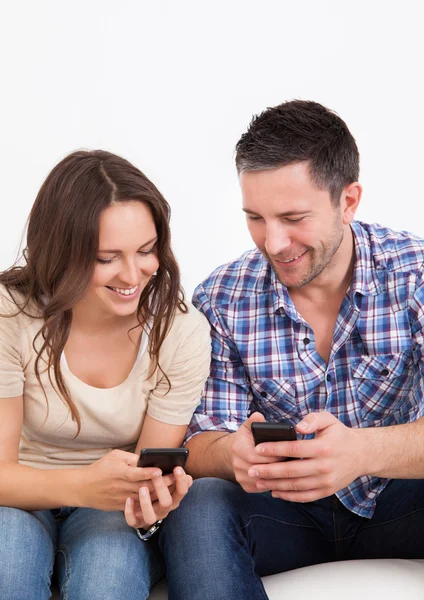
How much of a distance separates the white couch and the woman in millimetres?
184

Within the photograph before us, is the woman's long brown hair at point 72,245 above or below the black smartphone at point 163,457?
above

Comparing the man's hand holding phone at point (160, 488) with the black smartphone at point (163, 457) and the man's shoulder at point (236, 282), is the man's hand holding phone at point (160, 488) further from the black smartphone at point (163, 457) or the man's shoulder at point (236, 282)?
the man's shoulder at point (236, 282)

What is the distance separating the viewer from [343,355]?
2215 millimetres

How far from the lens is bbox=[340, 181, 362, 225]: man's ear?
2.20 meters

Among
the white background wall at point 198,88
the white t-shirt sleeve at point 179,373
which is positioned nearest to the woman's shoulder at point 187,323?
the white t-shirt sleeve at point 179,373

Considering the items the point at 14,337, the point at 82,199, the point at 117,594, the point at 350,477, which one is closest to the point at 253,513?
the point at 350,477

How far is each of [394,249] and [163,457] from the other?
864 mm

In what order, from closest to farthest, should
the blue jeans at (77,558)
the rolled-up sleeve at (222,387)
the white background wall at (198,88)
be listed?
the blue jeans at (77,558), the rolled-up sleeve at (222,387), the white background wall at (198,88)

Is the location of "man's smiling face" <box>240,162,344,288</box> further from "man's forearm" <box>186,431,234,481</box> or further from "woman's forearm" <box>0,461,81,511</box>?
"woman's forearm" <box>0,461,81,511</box>

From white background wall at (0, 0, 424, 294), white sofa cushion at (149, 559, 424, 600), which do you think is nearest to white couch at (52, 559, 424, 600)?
white sofa cushion at (149, 559, 424, 600)

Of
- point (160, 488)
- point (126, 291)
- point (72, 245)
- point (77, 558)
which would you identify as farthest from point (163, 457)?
point (72, 245)

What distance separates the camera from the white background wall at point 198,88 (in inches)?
128

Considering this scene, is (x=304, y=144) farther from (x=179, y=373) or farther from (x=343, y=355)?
(x=179, y=373)

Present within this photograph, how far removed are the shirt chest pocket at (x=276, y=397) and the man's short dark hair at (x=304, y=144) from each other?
1.60ft
